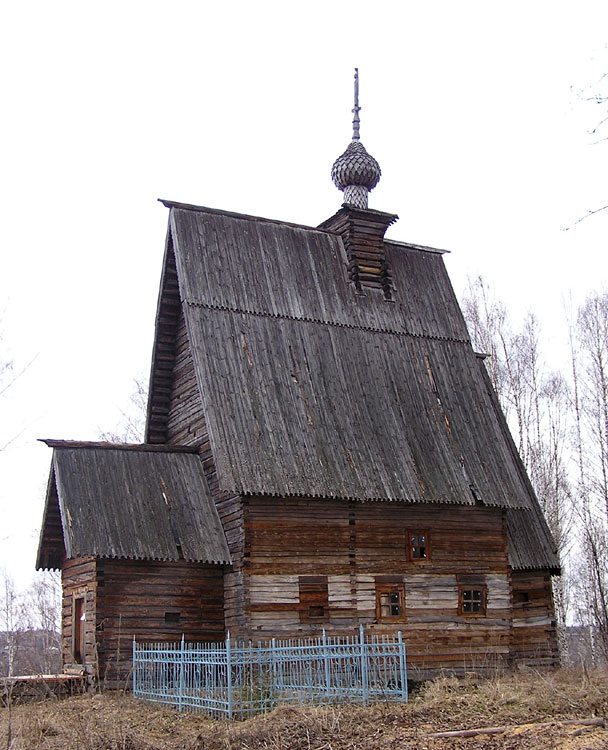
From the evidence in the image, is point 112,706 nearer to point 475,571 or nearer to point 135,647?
point 135,647

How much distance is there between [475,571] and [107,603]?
816 cm

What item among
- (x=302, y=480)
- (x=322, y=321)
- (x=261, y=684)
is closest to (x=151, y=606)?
(x=302, y=480)

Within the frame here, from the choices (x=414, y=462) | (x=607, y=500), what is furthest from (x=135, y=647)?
(x=607, y=500)

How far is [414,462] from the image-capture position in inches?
826

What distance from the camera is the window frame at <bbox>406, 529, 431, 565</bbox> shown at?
2058cm

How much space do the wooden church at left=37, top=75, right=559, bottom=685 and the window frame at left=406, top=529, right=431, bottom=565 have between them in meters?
0.05

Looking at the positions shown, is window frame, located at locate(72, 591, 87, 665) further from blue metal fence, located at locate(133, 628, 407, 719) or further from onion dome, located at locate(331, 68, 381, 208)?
onion dome, located at locate(331, 68, 381, 208)

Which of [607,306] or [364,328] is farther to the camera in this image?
[607,306]

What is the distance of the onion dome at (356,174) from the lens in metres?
26.5

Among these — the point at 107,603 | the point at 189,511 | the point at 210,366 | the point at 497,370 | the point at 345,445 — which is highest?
the point at 497,370

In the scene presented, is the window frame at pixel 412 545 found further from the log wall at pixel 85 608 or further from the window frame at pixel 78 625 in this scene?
the window frame at pixel 78 625

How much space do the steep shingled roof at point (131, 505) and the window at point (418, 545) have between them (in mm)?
4174

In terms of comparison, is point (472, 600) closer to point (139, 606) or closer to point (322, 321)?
point (322, 321)

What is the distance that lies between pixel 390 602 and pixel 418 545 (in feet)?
4.70
